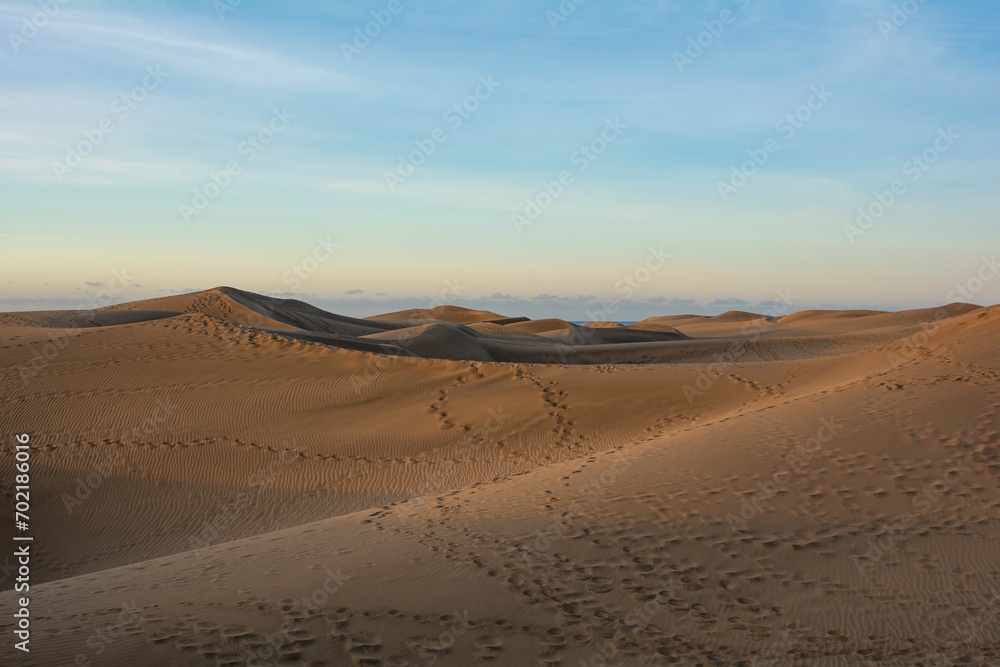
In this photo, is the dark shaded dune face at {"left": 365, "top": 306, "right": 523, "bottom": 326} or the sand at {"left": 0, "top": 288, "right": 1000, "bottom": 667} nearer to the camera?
the sand at {"left": 0, "top": 288, "right": 1000, "bottom": 667}

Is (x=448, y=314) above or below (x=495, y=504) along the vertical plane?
above

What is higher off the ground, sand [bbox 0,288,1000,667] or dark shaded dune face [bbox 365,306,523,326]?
dark shaded dune face [bbox 365,306,523,326]

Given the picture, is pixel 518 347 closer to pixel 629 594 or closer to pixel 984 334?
pixel 984 334

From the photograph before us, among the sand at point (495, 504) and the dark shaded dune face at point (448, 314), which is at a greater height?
the dark shaded dune face at point (448, 314)

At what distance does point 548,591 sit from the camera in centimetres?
550

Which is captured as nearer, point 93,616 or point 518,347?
point 93,616

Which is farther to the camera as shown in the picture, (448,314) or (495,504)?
(448,314)

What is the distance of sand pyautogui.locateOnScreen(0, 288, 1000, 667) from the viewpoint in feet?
16.0

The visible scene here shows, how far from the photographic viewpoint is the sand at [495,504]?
16.0ft

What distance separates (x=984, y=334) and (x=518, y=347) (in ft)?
51.0

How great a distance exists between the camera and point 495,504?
7.82m

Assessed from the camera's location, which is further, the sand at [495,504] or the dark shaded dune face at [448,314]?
the dark shaded dune face at [448,314]

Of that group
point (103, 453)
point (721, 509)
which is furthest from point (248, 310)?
point (721, 509)

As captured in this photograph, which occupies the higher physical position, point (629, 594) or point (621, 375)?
point (621, 375)
